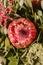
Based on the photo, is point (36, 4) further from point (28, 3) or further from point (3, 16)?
point (3, 16)

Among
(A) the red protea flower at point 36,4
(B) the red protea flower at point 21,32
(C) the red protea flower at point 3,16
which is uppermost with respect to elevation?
(A) the red protea flower at point 36,4

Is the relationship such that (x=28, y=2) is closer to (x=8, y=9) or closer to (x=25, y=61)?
(x=8, y=9)

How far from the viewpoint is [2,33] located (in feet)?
3.54

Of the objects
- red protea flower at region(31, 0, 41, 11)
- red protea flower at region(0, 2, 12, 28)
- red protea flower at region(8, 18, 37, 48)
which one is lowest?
red protea flower at region(8, 18, 37, 48)

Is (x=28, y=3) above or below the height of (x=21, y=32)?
above

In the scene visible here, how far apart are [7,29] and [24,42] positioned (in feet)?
0.34

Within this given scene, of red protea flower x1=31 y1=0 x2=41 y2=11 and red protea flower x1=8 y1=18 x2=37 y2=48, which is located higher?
red protea flower x1=31 y1=0 x2=41 y2=11

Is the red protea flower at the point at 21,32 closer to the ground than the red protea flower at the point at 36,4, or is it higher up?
closer to the ground

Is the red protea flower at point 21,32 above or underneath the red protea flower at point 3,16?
underneath

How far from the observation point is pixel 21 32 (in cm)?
104

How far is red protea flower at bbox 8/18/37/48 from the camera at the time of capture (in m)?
1.02

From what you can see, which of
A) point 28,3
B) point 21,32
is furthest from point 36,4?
point 21,32

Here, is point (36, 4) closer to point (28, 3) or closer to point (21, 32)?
point (28, 3)

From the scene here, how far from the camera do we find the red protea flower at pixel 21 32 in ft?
3.34
